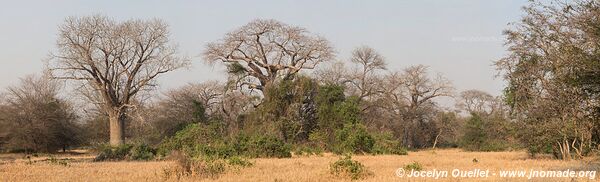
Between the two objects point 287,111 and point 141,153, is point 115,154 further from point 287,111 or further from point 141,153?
point 287,111

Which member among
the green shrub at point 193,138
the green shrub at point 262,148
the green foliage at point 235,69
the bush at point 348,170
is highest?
the green foliage at point 235,69

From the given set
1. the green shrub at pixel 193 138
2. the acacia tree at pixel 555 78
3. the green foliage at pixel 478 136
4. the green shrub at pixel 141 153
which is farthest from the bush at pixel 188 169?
the green foliage at pixel 478 136

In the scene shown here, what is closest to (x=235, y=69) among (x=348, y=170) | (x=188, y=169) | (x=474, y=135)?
(x=474, y=135)

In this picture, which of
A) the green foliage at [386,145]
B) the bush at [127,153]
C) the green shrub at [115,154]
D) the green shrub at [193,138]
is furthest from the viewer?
the green foliage at [386,145]

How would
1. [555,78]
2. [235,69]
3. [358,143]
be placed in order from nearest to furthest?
1. [555,78]
2. [358,143]
3. [235,69]

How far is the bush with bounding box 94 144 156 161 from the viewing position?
24328mm

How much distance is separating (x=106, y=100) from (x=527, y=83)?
24197mm

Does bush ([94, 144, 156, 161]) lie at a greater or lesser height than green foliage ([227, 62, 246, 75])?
lesser

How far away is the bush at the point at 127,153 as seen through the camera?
24328 millimetres

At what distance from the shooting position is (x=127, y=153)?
25.1m

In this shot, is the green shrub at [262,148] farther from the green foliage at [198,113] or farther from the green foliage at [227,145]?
the green foliage at [198,113]

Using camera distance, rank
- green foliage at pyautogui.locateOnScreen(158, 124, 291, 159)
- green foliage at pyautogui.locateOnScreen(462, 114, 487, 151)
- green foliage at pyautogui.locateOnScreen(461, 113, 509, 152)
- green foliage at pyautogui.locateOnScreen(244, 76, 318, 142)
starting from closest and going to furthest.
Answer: green foliage at pyautogui.locateOnScreen(158, 124, 291, 159) < green foliage at pyautogui.locateOnScreen(244, 76, 318, 142) < green foliage at pyautogui.locateOnScreen(461, 113, 509, 152) < green foliage at pyautogui.locateOnScreen(462, 114, 487, 151)

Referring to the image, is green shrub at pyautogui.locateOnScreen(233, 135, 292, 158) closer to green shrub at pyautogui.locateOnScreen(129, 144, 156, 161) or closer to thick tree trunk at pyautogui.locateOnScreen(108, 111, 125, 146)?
green shrub at pyautogui.locateOnScreen(129, 144, 156, 161)

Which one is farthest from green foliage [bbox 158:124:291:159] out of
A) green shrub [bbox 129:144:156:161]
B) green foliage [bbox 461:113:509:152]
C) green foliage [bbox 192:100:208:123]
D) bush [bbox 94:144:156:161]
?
green foliage [bbox 461:113:509:152]
